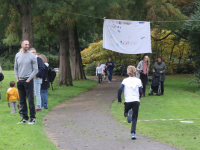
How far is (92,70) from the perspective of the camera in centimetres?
4053

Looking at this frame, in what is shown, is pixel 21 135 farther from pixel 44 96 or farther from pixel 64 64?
pixel 64 64

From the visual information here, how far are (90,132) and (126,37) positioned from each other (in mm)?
9448

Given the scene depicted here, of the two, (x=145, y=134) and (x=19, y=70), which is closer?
(x=145, y=134)

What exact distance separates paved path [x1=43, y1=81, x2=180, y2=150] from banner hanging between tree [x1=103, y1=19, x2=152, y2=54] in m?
5.13

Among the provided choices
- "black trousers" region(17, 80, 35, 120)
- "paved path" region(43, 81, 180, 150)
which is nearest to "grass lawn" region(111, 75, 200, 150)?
"paved path" region(43, 81, 180, 150)

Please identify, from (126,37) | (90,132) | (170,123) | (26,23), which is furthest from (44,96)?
(126,37)

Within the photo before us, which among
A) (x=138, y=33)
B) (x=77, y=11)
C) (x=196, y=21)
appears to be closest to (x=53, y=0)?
(x=77, y=11)

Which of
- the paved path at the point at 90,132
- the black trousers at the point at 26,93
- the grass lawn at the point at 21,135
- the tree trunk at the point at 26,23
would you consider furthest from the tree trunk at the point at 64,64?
the black trousers at the point at 26,93

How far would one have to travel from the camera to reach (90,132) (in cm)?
903

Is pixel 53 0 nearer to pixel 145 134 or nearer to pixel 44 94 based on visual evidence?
pixel 44 94

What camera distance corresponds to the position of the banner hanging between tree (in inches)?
701

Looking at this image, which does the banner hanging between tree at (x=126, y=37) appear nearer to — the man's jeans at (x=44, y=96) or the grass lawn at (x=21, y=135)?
the man's jeans at (x=44, y=96)

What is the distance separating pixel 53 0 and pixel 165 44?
72.0 ft

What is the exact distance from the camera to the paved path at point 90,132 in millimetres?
7531
